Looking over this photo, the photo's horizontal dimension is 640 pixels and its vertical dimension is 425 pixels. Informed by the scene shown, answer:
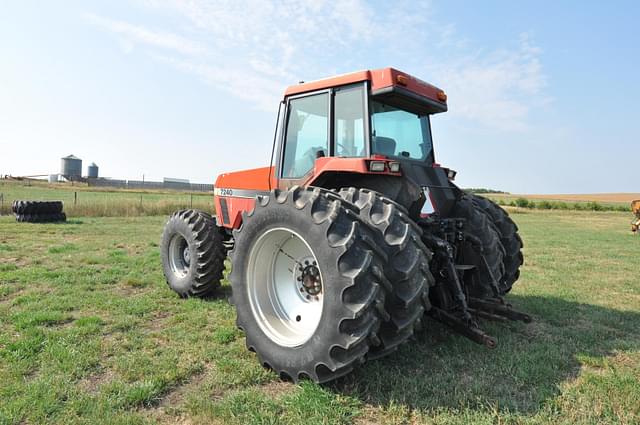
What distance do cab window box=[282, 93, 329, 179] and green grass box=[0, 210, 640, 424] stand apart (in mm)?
1950

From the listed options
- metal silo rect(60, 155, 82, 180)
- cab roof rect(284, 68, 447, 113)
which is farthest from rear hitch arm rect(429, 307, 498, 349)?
metal silo rect(60, 155, 82, 180)

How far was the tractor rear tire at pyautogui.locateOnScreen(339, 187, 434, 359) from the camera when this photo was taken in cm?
315

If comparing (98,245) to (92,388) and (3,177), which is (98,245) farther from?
(3,177)

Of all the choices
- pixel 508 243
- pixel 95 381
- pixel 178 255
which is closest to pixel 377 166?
pixel 508 243

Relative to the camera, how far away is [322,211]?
10.7ft

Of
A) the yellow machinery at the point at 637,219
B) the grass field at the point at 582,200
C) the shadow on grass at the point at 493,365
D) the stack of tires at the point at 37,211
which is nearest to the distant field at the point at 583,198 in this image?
A: the grass field at the point at 582,200

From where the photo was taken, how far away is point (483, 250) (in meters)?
4.66

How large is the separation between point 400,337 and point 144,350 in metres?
2.51

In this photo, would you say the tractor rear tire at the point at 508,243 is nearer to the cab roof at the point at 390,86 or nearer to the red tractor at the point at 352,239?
the red tractor at the point at 352,239

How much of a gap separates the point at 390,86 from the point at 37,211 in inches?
636

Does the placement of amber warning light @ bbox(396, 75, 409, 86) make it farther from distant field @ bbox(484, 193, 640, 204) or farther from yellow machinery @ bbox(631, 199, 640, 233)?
distant field @ bbox(484, 193, 640, 204)

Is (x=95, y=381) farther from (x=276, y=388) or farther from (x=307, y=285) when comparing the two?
(x=307, y=285)

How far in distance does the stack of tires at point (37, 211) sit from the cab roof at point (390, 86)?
1473cm

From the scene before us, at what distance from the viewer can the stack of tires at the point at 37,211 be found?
1545cm
